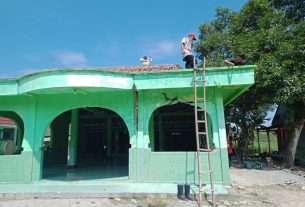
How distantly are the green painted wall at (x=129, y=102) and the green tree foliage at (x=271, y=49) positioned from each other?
310 cm

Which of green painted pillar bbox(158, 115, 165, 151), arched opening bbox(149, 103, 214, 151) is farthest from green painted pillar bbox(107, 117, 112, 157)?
green painted pillar bbox(158, 115, 165, 151)

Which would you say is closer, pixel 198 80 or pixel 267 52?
pixel 198 80

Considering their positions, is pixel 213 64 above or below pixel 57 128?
above

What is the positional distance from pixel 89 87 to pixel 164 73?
2414 millimetres

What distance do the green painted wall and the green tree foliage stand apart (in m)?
3.10

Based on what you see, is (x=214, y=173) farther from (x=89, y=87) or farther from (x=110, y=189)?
(x=89, y=87)

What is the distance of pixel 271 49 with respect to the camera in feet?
43.6

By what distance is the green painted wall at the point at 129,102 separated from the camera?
A: 893 centimetres

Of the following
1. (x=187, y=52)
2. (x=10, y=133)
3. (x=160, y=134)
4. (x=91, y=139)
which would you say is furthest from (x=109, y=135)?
(x=10, y=133)

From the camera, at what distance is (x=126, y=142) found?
17.5 metres

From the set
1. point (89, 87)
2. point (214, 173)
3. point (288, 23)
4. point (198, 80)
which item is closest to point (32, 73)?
point (89, 87)

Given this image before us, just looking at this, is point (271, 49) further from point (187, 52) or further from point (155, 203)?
point (155, 203)

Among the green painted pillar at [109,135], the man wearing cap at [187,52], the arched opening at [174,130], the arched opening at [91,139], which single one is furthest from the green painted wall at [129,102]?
the green painted pillar at [109,135]

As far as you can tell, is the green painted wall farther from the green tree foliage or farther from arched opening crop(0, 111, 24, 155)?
the green tree foliage
